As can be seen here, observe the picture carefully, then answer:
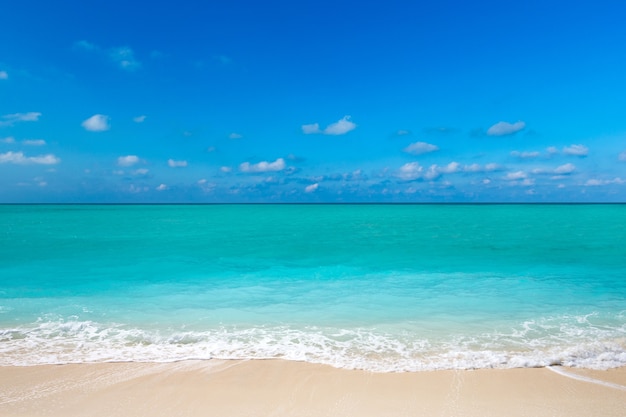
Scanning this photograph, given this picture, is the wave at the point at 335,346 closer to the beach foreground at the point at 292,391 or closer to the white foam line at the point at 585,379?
the white foam line at the point at 585,379

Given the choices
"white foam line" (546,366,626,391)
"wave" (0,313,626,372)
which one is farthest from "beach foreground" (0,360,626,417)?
"wave" (0,313,626,372)

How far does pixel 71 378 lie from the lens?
19.1 feet

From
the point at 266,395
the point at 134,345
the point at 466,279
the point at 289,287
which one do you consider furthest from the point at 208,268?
the point at 266,395

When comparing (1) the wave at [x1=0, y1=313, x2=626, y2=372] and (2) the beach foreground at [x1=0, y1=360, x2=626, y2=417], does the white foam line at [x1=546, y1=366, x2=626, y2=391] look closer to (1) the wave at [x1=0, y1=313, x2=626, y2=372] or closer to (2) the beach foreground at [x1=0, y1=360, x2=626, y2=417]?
(2) the beach foreground at [x1=0, y1=360, x2=626, y2=417]

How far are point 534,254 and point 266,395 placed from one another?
67.2ft

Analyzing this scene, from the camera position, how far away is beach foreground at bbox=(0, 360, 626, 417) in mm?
4879

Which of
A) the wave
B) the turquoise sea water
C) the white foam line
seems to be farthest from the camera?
the turquoise sea water

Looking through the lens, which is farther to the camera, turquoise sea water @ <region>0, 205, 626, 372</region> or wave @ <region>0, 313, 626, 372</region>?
turquoise sea water @ <region>0, 205, 626, 372</region>

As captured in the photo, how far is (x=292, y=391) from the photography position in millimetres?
5410

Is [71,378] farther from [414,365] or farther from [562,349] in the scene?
[562,349]

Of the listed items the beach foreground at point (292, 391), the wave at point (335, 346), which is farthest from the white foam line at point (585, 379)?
the wave at point (335, 346)

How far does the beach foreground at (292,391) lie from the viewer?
16.0ft

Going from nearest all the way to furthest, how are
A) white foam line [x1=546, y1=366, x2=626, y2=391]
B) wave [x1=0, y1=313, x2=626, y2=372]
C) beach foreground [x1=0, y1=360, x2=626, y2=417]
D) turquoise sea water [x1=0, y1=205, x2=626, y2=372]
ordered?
1. beach foreground [x1=0, y1=360, x2=626, y2=417]
2. white foam line [x1=546, y1=366, x2=626, y2=391]
3. wave [x1=0, y1=313, x2=626, y2=372]
4. turquoise sea water [x1=0, y1=205, x2=626, y2=372]

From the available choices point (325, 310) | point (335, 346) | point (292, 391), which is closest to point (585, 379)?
point (335, 346)
